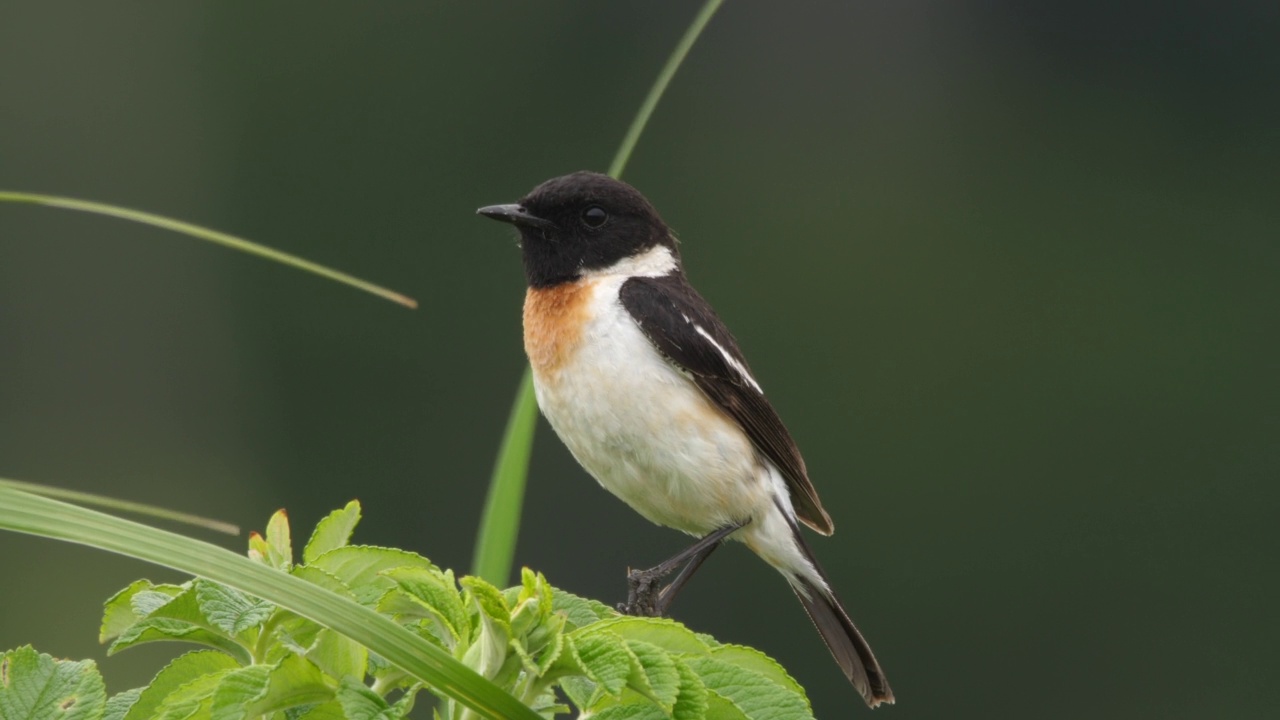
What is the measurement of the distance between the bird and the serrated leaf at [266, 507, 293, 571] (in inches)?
71.9

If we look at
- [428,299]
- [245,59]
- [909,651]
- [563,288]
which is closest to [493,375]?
[428,299]

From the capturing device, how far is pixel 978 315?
24047 mm

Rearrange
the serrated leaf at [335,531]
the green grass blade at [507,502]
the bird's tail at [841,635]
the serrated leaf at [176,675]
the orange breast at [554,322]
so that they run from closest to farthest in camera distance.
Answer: the serrated leaf at [176,675]
the serrated leaf at [335,531]
the green grass blade at [507,502]
the bird's tail at [841,635]
the orange breast at [554,322]

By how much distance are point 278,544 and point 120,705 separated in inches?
10.8

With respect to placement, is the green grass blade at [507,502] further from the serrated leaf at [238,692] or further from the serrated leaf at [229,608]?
the serrated leaf at [238,692]

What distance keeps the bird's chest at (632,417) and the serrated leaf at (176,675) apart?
2.12m

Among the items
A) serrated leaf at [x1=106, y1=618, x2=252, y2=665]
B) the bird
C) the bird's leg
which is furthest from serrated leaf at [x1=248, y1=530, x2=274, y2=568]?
the bird

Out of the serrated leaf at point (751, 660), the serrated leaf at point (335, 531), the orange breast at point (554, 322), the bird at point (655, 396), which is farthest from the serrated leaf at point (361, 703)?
the orange breast at point (554, 322)

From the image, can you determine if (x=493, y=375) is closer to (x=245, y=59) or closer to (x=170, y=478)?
(x=170, y=478)

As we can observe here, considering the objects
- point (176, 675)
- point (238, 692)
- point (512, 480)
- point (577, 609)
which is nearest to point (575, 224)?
point (512, 480)

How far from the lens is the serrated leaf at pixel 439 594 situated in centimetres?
197

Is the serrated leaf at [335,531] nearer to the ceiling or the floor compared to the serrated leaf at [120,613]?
nearer to the ceiling

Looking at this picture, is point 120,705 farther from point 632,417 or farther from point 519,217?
point 519,217

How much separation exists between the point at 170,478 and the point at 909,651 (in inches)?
369
